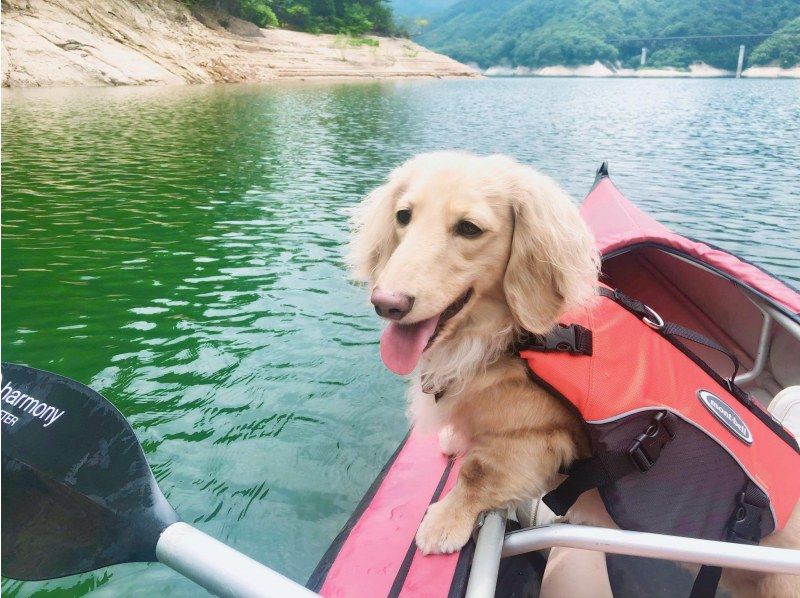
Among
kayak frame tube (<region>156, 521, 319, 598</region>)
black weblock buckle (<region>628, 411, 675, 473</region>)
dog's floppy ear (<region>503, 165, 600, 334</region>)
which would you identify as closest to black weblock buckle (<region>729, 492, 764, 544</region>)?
black weblock buckle (<region>628, 411, 675, 473</region>)

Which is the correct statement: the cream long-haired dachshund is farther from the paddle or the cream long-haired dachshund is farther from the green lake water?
the green lake water

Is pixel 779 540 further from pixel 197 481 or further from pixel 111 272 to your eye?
pixel 111 272

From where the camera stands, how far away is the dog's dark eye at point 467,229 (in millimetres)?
2053

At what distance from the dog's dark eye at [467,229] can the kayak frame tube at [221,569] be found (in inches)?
53.6

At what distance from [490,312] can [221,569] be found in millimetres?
1433

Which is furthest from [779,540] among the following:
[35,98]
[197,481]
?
[35,98]

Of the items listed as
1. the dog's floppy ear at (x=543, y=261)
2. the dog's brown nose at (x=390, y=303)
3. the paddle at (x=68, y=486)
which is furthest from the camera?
the dog's floppy ear at (x=543, y=261)

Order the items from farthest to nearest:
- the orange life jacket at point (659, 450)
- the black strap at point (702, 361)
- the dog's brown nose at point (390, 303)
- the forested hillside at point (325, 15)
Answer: the forested hillside at point (325, 15) → the black strap at point (702, 361) → the orange life jacket at point (659, 450) → the dog's brown nose at point (390, 303)

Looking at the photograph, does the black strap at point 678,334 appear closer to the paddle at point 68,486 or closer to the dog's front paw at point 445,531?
the dog's front paw at point 445,531

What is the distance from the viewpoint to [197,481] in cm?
359

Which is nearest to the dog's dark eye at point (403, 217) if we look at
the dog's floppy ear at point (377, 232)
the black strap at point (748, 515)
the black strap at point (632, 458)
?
the dog's floppy ear at point (377, 232)

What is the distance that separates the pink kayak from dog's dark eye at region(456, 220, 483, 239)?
43.3 inches

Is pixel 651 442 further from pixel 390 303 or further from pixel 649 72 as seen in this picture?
pixel 649 72

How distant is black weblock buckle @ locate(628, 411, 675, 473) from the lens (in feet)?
6.37
